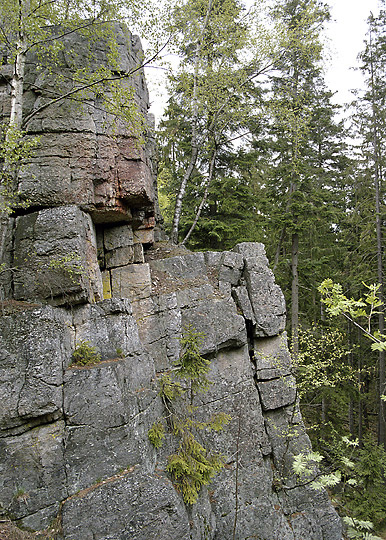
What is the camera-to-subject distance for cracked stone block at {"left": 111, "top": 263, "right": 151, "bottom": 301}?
333 inches

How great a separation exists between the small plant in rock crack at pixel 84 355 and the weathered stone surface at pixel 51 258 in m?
0.94

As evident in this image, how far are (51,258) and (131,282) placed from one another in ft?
7.73

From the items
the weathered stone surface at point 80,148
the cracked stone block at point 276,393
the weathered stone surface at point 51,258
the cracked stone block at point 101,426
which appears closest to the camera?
the cracked stone block at point 101,426

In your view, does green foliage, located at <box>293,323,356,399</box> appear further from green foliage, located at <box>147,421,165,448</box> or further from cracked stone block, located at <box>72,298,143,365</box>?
cracked stone block, located at <box>72,298,143,365</box>

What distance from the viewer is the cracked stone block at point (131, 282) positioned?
845cm

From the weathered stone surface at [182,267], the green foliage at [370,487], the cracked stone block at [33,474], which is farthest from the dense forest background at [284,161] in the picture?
the cracked stone block at [33,474]

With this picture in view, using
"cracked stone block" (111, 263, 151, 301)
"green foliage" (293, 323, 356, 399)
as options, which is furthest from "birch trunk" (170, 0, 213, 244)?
"green foliage" (293, 323, 356, 399)

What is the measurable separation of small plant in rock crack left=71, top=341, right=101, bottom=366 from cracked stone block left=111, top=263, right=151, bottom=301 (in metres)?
2.20

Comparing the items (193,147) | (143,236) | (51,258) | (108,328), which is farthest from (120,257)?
(193,147)

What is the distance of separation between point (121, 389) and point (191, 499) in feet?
7.30

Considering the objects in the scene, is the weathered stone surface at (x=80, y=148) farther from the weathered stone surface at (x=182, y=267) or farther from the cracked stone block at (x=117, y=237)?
the weathered stone surface at (x=182, y=267)

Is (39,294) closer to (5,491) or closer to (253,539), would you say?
(5,491)

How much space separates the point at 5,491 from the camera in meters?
4.93

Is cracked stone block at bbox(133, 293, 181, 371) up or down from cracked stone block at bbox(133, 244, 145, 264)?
down
